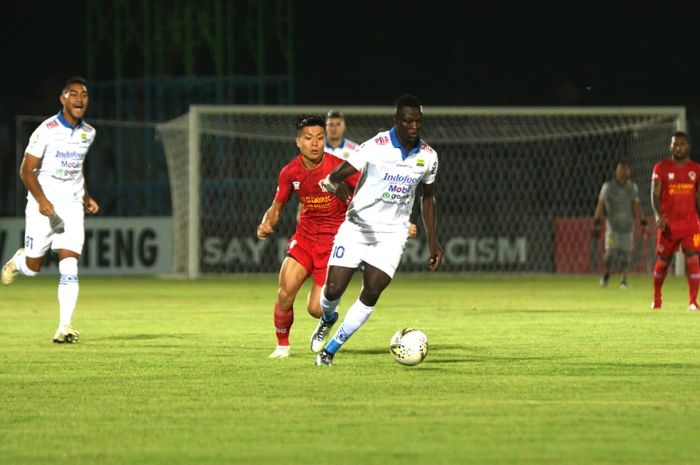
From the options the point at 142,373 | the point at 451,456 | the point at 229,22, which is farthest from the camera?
the point at 229,22

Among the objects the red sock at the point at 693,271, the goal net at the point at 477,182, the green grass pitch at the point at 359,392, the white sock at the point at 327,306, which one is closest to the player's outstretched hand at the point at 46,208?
the green grass pitch at the point at 359,392

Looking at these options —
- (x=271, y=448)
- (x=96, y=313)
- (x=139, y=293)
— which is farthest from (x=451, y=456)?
(x=139, y=293)

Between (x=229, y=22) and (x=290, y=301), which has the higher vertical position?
(x=229, y=22)

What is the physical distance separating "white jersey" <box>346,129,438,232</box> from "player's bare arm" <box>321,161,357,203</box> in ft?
0.14

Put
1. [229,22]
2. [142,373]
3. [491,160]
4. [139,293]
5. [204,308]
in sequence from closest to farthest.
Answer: [142,373], [204,308], [139,293], [491,160], [229,22]

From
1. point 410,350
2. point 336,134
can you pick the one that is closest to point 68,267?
point 410,350

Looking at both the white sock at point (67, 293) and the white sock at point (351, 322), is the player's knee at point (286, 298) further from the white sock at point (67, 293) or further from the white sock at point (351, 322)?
the white sock at point (67, 293)

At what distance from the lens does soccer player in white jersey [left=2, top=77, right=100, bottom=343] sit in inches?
448

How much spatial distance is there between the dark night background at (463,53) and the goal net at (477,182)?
18.4 ft

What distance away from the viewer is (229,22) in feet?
102

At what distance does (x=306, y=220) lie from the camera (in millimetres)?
10508

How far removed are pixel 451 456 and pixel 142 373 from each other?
3651 mm

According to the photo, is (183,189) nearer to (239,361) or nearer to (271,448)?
(239,361)

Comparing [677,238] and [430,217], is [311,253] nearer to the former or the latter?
[430,217]
